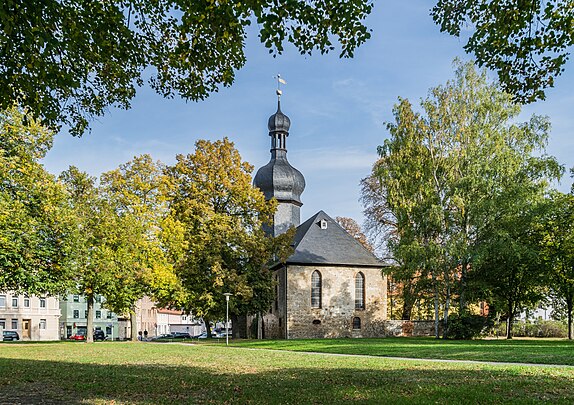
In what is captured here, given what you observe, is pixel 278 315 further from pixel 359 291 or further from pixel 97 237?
pixel 97 237

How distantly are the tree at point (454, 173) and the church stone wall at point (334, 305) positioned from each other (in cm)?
927

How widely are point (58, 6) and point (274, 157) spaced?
4053 centimetres

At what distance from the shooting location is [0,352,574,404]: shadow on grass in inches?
320

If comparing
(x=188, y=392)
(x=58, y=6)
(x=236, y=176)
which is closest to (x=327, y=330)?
(x=236, y=176)

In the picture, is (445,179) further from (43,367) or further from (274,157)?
(43,367)

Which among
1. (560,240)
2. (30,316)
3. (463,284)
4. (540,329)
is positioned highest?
(560,240)

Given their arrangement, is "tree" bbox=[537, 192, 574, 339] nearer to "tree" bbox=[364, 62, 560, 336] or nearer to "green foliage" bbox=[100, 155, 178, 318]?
"tree" bbox=[364, 62, 560, 336]

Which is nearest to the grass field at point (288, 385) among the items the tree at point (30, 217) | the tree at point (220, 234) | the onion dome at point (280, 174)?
the tree at point (30, 217)

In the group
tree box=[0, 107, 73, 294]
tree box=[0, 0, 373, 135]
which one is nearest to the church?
tree box=[0, 107, 73, 294]

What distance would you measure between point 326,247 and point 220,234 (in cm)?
863

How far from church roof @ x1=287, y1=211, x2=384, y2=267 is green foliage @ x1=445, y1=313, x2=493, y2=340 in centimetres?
1122

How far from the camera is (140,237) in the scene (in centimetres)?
3441

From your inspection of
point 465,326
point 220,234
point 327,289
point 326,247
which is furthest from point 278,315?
point 465,326

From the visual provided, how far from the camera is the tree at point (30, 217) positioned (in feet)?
82.9
